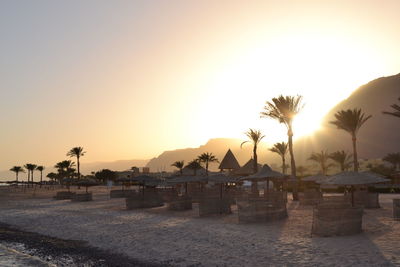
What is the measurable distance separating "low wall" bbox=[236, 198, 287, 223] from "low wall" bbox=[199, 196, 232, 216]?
3601mm

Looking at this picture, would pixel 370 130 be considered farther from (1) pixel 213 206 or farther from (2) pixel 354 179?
(2) pixel 354 179

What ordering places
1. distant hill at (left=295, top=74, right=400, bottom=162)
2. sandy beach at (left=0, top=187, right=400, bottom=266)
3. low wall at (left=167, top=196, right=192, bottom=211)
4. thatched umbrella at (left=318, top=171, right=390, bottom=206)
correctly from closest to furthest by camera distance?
sandy beach at (left=0, top=187, right=400, bottom=266) → thatched umbrella at (left=318, top=171, right=390, bottom=206) → low wall at (left=167, top=196, right=192, bottom=211) → distant hill at (left=295, top=74, right=400, bottom=162)

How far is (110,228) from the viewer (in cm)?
1794

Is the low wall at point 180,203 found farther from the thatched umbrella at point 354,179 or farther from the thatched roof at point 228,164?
the thatched roof at point 228,164

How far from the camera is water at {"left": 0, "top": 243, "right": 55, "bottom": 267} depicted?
40.3 feet

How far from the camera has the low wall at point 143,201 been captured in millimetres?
26789

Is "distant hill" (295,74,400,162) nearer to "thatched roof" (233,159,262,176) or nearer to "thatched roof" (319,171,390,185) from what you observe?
"thatched roof" (233,159,262,176)

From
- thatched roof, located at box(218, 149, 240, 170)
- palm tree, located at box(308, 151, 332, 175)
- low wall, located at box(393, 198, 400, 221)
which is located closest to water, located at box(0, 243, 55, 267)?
low wall, located at box(393, 198, 400, 221)

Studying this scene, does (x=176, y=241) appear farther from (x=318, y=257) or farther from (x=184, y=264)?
(x=318, y=257)

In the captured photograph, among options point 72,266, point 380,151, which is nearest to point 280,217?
point 72,266

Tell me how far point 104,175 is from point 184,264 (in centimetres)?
6137

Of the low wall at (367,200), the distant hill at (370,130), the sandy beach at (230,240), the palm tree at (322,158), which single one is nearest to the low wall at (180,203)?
the sandy beach at (230,240)

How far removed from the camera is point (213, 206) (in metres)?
21.0

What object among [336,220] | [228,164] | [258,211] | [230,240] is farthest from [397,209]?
[228,164]
